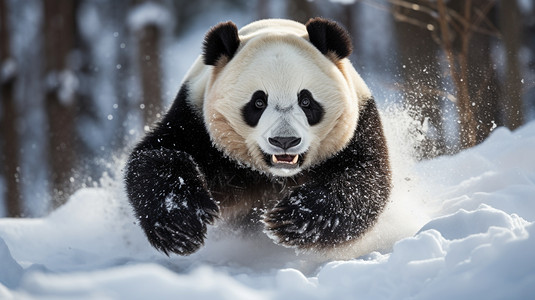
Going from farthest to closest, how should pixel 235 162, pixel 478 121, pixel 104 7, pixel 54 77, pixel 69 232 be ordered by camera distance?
1. pixel 104 7
2. pixel 54 77
3. pixel 478 121
4. pixel 69 232
5. pixel 235 162

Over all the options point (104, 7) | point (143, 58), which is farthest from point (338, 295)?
point (104, 7)

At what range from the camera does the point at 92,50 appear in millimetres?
13555

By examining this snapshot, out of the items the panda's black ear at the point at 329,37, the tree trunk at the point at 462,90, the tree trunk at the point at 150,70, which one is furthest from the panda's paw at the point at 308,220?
the tree trunk at the point at 150,70

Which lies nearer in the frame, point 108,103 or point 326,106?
point 326,106

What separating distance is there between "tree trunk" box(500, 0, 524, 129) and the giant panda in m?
2.99

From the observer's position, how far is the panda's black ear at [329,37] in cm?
373

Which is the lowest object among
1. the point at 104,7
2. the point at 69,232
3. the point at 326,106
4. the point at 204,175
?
the point at 104,7

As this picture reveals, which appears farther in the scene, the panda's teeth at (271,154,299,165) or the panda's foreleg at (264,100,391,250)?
the panda's teeth at (271,154,299,165)

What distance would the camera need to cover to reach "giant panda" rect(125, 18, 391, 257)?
335 cm

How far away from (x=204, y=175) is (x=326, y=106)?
2.67 feet

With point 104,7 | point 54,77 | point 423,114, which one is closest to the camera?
point 423,114

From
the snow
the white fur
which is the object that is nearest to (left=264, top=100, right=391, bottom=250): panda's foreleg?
the white fur

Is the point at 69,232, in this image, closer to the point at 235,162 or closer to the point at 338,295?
the point at 235,162

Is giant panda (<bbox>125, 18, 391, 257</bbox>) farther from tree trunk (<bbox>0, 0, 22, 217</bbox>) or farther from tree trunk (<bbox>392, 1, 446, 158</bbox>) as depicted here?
tree trunk (<bbox>0, 0, 22, 217</bbox>)
